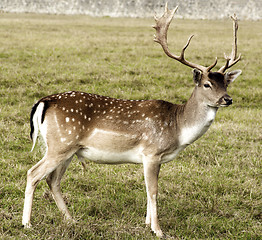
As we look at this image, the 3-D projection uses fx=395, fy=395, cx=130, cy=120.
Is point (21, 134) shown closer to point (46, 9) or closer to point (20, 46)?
point (20, 46)

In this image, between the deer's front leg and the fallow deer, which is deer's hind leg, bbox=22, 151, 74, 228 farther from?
the deer's front leg

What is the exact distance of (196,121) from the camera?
3.95 metres

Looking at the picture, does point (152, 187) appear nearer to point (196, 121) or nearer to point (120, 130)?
point (120, 130)

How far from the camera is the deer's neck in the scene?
3922 millimetres

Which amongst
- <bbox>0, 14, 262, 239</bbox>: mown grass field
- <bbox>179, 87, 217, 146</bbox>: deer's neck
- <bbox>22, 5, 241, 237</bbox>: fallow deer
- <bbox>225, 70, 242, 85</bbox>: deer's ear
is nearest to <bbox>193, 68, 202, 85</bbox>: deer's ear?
<bbox>22, 5, 241, 237</bbox>: fallow deer

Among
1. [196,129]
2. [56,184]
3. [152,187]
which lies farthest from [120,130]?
[56,184]

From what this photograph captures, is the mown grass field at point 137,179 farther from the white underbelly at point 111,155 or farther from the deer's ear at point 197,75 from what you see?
the deer's ear at point 197,75

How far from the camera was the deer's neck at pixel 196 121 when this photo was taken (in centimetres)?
392

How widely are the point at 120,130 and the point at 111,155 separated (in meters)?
0.27

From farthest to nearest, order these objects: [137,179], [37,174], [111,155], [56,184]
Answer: [137,179] < [56,184] < [111,155] < [37,174]

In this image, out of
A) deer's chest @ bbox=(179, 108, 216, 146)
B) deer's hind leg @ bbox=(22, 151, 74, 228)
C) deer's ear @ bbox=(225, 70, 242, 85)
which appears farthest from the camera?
deer's ear @ bbox=(225, 70, 242, 85)

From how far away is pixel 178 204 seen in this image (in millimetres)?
4477

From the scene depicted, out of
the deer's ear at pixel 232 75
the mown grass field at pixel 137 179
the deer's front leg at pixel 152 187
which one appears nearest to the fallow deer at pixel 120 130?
the deer's front leg at pixel 152 187

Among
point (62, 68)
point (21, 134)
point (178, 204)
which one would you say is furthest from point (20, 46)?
point (178, 204)
